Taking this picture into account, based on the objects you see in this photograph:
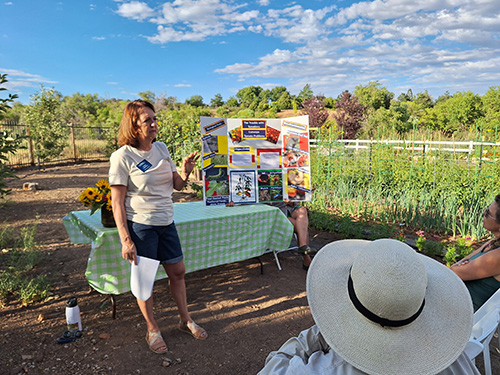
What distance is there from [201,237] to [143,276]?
3.18 feet

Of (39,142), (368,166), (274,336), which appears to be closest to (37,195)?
(39,142)

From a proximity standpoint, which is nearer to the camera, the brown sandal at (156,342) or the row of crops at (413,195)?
the brown sandal at (156,342)

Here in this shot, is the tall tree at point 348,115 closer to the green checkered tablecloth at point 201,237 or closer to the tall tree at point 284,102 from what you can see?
the green checkered tablecloth at point 201,237

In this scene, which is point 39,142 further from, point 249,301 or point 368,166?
point 249,301

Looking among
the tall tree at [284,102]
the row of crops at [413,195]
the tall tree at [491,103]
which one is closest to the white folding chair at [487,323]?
the row of crops at [413,195]

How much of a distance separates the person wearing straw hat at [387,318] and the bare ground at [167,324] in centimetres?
148

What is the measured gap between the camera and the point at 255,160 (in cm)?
386

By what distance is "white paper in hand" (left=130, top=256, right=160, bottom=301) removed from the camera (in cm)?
228

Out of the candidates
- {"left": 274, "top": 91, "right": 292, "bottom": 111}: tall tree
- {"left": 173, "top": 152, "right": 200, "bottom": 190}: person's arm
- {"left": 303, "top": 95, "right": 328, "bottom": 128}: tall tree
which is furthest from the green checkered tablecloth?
{"left": 274, "top": 91, "right": 292, "bottom": 111}: tall tree

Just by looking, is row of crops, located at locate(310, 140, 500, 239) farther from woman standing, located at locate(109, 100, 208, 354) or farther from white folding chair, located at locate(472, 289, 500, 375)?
woman standing, located at locate(109, 100, 208, 354)

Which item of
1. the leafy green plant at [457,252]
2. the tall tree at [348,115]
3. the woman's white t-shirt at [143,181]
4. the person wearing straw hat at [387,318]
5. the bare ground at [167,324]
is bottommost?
the bare ground at [167,324]

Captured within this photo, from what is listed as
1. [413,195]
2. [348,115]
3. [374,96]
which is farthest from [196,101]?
[413,195]

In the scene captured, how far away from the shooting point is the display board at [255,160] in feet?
12.2

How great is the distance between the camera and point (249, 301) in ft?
10.7
